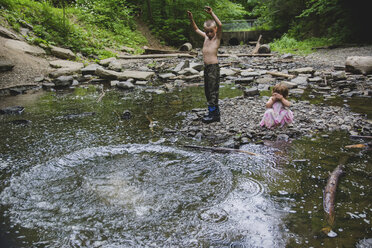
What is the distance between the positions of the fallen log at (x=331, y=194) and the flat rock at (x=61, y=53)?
11.8 meters

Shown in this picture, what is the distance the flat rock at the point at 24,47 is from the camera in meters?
10.1

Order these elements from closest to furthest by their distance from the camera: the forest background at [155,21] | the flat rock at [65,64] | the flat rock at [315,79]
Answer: the flat rock at [315,79] → the flat rock at [65,64] → the forest background at [155,21]

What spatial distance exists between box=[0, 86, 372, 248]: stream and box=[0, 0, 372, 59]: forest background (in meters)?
9.77

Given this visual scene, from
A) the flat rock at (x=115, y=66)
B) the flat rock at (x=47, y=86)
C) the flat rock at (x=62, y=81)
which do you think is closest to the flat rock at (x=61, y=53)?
the flat rock at (x=115, y=66)

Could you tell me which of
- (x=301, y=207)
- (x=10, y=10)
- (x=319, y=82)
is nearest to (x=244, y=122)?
(x=301, y=207)

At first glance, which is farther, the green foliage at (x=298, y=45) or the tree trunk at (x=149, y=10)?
the tree trunk at (x=149, y=10)

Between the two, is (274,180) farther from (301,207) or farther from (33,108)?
(33,108)

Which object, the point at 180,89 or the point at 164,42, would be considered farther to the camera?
the point at 164,42

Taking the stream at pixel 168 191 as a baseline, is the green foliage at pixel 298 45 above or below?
above

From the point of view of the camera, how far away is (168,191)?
291 centimetres

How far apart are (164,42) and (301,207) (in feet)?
70.0

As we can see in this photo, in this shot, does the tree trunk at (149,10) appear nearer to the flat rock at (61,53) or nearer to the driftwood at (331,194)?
the flat rock at (61,53)

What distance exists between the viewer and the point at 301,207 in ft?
8.41

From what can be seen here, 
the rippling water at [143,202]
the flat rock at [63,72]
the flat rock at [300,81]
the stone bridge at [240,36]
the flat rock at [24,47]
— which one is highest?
the stone bridge at [240,36]
